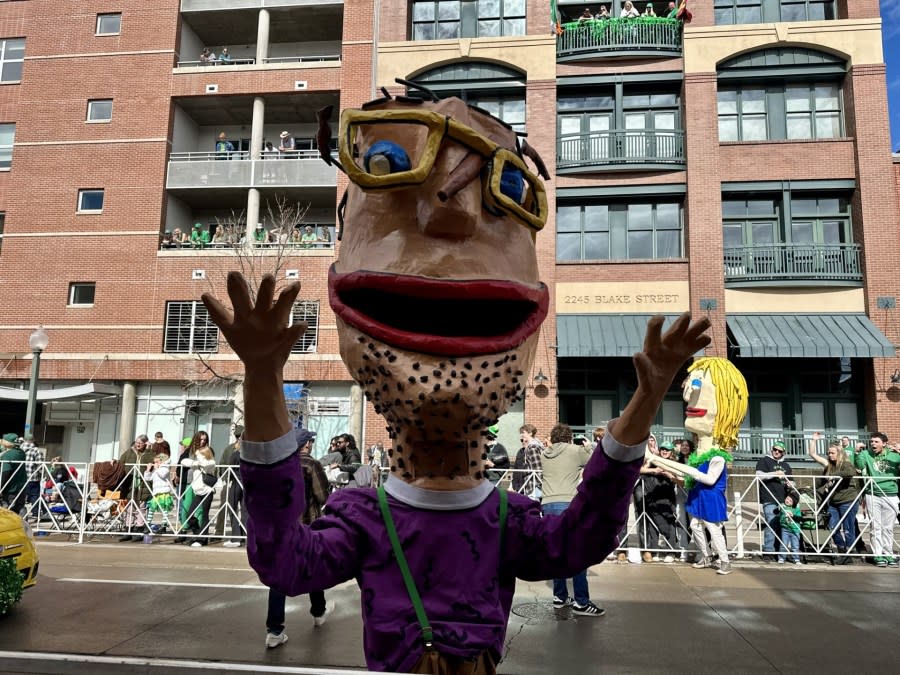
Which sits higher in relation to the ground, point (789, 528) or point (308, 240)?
point (308, 240)

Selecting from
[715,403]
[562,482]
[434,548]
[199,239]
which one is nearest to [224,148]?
[199,239]

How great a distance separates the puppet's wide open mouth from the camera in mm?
1892

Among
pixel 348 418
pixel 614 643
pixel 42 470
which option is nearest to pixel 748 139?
pixel 348 418

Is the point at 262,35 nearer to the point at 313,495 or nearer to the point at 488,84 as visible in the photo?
the point at 488,84

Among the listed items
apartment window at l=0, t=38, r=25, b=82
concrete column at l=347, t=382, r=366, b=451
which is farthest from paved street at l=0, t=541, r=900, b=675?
apartment window at l=0, t=38, r=25, b=82

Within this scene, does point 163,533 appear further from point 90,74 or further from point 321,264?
point 90,74

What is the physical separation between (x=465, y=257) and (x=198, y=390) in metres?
19.0

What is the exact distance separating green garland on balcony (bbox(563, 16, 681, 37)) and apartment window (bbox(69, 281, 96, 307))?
15.5 metres

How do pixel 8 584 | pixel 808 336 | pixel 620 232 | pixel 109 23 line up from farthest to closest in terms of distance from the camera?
pixel 109 23, pixel 620 232, pixel 808 336, pixel 8 584

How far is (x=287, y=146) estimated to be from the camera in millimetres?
21031

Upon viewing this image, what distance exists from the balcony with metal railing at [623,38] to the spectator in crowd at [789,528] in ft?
43.9

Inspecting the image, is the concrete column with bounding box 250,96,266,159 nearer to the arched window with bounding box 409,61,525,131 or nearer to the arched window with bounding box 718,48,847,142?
the arched window with bounding box 409,61,525,131

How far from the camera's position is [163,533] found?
31.6 ft

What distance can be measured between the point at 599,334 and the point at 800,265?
5261mm
